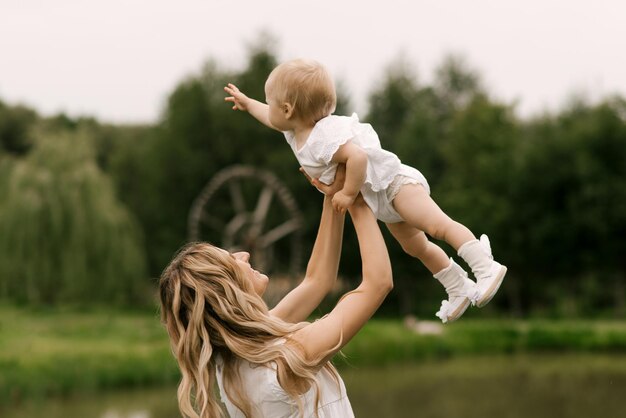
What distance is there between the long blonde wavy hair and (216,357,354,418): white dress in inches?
0.8

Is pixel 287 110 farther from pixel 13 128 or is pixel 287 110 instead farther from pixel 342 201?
pixel 13 128

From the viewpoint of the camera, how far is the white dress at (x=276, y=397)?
107 inches

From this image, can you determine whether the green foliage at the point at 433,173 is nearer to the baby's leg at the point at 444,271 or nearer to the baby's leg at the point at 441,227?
the baby's leg at the point at 444,271

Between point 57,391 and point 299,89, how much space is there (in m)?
12.8

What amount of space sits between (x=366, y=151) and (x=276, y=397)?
2.69 feet

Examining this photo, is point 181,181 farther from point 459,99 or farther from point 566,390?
point 566,390

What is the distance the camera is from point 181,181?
3144cm

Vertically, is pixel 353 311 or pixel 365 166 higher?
pixel 365 166

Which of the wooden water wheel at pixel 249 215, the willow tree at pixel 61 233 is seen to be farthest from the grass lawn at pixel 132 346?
the wooden water wheel at pixel 249 215

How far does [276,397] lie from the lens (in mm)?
2732

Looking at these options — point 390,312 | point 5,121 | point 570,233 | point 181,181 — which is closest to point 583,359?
point 570,233

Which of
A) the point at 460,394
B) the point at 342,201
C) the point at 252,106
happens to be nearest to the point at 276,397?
the point at 342,201

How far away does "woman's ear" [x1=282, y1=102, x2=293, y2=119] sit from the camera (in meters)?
3.07

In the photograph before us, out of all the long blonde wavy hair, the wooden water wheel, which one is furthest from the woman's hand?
the wooden water wheel
